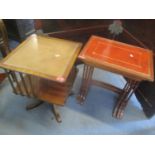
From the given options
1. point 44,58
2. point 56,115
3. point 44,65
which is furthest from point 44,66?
point 56,115

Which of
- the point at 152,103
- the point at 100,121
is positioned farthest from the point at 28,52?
the point at 152,103

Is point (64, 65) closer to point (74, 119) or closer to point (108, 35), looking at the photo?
point (74, 119)

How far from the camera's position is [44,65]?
119 cm

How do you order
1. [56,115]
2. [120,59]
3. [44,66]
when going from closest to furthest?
[44,66], [120,59], [56,115]

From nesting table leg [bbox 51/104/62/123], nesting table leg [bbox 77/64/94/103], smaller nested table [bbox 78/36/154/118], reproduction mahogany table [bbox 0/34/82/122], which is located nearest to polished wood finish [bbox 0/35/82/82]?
reproduction mahogany table [bbox 0/34/82/122]

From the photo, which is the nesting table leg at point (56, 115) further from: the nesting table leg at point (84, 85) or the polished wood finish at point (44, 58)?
the polished wood finish at point (44, 58)

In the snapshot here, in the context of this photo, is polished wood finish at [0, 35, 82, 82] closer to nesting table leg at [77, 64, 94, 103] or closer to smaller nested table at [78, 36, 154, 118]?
smaller nested table at [78, 36, 154, 118]

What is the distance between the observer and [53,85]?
1459 mm

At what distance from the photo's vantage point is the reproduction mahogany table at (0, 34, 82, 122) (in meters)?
1.13

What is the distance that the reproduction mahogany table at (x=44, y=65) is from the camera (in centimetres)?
113

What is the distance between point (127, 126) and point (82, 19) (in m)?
1.32

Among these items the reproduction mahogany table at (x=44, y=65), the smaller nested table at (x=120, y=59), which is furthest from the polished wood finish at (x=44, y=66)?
the smaller nested table at (x=120, y=59)

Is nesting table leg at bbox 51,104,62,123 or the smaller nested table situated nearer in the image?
the smaller nested table

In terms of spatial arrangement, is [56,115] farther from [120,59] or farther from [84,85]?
[120,59]
